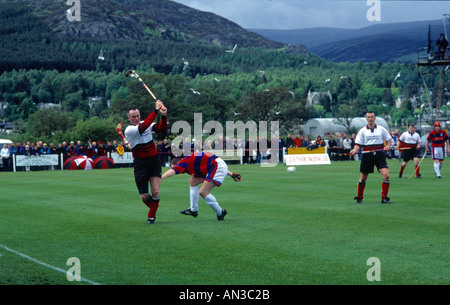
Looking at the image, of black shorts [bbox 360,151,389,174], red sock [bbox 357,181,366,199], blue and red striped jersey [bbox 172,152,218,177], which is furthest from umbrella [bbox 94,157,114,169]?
blue and red striped jersey [bbox 172,152,218,177]

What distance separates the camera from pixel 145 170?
13.8m

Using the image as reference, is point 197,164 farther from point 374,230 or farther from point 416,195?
point 416,195

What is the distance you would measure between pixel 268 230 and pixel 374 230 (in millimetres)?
2153

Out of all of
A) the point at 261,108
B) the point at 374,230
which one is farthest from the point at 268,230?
the point at 261,108

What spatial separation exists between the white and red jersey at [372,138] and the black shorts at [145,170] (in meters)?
7.40

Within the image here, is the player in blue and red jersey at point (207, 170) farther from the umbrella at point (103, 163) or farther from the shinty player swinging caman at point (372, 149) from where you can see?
the umbrella at point (103, 163)

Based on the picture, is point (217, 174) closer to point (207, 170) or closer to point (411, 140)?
point (207, 170)

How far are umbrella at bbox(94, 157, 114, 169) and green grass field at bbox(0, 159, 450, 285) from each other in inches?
1075

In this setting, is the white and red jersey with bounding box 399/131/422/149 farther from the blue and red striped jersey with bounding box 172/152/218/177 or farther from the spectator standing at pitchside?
the blue and red striped jersey with bounding box 172/152/218/177

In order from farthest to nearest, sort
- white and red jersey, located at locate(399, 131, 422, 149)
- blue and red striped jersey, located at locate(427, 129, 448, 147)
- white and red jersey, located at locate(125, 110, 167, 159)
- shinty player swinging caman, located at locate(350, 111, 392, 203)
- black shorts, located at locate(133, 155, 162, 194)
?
white and red jersey, located at locate(399, 131, 422, 149), blue and red striped jersey, located at locate(427, 129, 448, 147), shinty player swinging caman, located at locate(350, 111, 392, 203), black shorts, located at locate(133, 155, 162, 194), white and red jersey, located at locate(125, 110, 167, 159)

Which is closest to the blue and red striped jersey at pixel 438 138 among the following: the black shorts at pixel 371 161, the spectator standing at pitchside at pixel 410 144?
the spectator standing at pitchside at pixel 410 144

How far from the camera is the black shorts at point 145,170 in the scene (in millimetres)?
13828

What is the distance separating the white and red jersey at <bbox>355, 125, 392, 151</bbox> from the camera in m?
18.7
